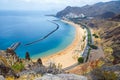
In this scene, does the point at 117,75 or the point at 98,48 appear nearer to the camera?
the point at 117,75

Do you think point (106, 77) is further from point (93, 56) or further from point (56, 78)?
point (93, 56)

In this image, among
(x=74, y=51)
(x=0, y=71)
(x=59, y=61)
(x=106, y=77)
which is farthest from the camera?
(x=74, y=51)

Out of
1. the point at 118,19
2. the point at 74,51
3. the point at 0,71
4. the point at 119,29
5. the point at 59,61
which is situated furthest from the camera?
the point at 118,19

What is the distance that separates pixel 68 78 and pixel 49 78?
1.07m

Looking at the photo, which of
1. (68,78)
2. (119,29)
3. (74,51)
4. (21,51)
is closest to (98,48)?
(74,51)

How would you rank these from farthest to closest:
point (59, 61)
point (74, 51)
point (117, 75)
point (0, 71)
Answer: point (74, 51) < point (59, 61) < point (0, 71) < point (117, 75)

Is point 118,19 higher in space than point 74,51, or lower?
higher

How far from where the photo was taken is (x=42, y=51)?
111 meters

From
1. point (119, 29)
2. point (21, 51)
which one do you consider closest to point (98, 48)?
point (119, 29)

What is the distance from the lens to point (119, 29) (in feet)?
424

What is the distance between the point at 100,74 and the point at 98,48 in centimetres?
9377

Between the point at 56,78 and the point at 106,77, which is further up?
the point at 56,78

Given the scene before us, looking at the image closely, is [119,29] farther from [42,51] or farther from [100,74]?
[100,74]

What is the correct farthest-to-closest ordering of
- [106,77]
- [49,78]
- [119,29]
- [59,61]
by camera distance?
[119,29] < [59,61] < [106,77] < [49,78]
